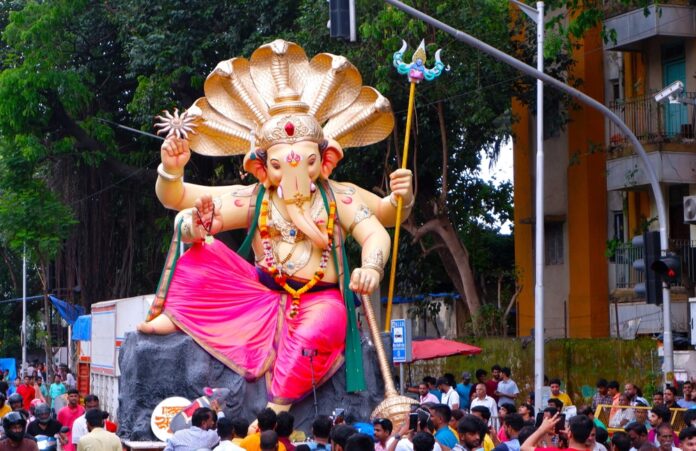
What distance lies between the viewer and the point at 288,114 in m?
15.6

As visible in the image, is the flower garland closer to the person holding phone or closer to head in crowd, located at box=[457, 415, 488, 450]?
head in crowd, located at box=[457, 415, 488, 450]

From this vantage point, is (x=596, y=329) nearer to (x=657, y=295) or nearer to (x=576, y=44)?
(x=576, y=44)

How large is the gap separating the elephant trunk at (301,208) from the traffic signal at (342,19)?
1692 millimetres

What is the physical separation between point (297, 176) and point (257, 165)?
0.61m

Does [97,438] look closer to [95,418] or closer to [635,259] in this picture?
[95,418]

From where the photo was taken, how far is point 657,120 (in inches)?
942

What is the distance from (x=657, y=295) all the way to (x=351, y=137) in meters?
4.16

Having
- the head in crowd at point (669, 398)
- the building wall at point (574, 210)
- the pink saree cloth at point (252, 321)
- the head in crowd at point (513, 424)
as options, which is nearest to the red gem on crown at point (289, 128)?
the pink saree cloth at point (252, 321)

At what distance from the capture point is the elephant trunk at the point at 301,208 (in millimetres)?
15172

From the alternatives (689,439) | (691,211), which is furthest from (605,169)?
(689,439)

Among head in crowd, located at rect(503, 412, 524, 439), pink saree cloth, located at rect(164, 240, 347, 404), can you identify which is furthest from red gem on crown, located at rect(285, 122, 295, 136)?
head in crowd, located at rect(503, 412, 524, 439)

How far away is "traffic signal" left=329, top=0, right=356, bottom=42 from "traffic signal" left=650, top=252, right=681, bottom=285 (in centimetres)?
447

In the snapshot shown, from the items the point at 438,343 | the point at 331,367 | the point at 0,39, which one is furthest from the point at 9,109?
the point at 331,367

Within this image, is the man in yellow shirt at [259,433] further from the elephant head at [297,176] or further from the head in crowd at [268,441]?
the elephant head at [297,176]
